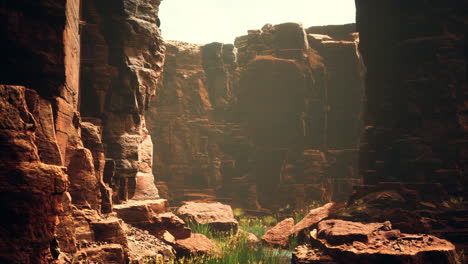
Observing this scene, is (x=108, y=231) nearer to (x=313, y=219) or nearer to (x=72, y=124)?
(x=72, y=124)

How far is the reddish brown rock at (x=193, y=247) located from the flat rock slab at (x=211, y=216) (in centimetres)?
287

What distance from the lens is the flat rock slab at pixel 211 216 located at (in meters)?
13.0

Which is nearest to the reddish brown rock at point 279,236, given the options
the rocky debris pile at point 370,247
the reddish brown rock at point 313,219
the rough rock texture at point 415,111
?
the reddish brown rock at point 313,219

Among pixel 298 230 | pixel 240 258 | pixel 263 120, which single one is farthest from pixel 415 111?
pixel 263 120

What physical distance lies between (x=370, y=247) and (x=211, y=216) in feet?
23.6

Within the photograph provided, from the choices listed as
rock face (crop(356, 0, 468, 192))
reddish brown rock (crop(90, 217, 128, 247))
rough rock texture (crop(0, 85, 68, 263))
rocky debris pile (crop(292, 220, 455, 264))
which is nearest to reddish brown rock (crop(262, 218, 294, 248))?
rock face (crop(356, 0, 468, 192))

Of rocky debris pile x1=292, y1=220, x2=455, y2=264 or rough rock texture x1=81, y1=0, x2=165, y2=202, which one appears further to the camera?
rough rock texture x1=81, y1=0, x2=165, y2=202

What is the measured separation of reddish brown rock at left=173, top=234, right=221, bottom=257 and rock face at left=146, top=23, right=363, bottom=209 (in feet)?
31.3

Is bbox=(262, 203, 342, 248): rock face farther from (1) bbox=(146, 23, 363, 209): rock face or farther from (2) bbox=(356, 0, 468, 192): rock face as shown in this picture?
(1) bbox=(146, 23, 363, 209): rock face

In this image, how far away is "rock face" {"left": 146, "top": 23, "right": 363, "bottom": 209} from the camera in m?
19.8

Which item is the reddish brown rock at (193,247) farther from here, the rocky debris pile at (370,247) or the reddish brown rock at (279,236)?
the reddish brown rock at (279,236)

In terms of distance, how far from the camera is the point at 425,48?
38.7 ft

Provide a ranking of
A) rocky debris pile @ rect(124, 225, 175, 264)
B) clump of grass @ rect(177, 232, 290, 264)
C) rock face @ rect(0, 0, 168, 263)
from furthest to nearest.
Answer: clump of grass @ rect(177, 232, 290, 264)
rocky debris pile @ rect(124, 225, 175, 264)
rock face @ rect(0, 0, 168, 263)

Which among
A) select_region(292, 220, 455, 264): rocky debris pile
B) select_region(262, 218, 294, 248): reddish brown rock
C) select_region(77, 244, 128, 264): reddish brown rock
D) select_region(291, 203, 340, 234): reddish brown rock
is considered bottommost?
select_region(262, 218, 294, 248): reddish brown rock
